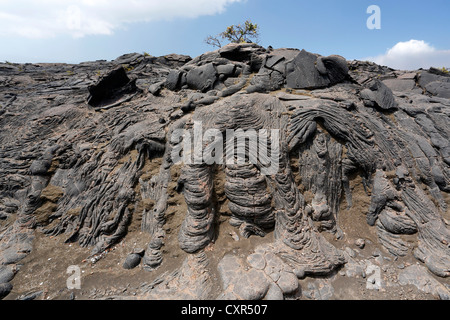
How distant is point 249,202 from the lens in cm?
475

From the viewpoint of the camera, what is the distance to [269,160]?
4.90 metres

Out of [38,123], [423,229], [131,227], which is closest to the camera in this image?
[423,229]

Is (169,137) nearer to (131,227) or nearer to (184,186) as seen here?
(184,186)

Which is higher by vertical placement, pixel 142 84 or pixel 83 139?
pixel 142 84

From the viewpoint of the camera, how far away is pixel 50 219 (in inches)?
217

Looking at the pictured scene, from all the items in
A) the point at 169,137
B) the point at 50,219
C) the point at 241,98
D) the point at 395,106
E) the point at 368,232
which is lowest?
the point at 368,232

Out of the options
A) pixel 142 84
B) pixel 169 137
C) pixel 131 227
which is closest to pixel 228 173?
pixel 169 137

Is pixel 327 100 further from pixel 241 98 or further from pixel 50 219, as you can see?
pixel 50 219

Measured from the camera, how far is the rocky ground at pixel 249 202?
13.4ft

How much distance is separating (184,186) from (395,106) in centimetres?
687

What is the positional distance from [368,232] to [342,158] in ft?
6.29

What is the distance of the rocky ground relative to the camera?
4.09 metres

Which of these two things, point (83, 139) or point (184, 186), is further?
point (83, 139)

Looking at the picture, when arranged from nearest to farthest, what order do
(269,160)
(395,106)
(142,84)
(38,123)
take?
(269,160)
(395,106)
(38,123)
(142,84)
